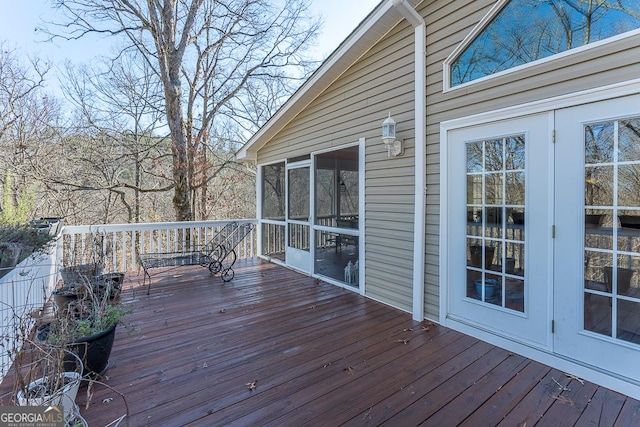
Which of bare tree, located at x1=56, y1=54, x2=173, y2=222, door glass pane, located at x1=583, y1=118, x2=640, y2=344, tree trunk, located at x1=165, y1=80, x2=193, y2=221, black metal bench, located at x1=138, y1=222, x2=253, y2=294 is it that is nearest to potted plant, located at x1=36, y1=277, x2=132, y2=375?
black metal bench, located at x1=138, y1=222, x2=253, y2=294

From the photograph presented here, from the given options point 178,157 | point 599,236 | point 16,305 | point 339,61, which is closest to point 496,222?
point 599,236

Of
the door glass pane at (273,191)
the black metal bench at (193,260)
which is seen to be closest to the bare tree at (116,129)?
the door glass pane at (273,191)

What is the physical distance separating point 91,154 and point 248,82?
5236 mm

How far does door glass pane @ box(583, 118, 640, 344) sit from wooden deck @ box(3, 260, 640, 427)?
0.52 meters

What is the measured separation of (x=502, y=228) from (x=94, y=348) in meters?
3.48

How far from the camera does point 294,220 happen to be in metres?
5.84

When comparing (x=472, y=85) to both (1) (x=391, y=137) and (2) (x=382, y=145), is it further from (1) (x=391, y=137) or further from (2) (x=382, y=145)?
(2) (x=382, y=145)

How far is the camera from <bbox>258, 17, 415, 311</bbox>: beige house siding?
12.0 feet

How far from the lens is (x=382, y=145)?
397cm

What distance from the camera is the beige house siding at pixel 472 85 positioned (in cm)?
219

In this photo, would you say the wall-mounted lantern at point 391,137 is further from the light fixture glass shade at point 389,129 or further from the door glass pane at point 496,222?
the door glass pane at point 496,222

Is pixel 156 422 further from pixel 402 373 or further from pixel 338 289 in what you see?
pixel 338 289

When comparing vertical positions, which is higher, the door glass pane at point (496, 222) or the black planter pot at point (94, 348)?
the door glass pane at point (496, 222)

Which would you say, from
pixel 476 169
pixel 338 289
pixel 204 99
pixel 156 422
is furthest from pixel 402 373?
pixel 204 99
